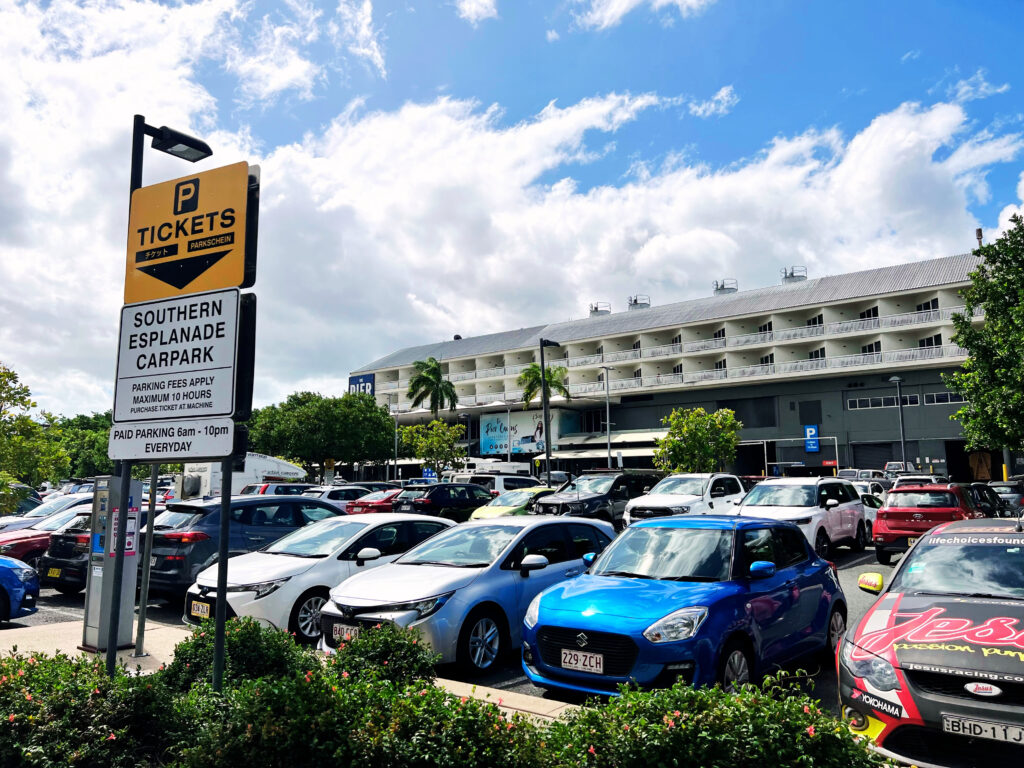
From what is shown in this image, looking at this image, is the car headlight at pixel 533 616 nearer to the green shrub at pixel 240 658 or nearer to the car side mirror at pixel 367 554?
the green shrub at pixel 240 658

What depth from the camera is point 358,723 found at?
350 cm

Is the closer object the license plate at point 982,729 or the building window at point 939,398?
Answer: the license plate at point 982,729

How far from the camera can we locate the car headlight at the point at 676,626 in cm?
547

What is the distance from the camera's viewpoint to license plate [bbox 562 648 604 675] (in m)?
5.61

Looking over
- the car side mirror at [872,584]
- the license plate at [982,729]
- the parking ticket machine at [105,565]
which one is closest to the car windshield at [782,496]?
the car side mirror at [872,584]

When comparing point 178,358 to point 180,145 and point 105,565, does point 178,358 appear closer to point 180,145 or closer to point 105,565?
point 180,145

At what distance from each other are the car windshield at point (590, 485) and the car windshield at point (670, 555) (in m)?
13.6

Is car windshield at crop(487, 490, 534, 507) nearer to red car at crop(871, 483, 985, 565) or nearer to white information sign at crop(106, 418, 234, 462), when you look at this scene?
red car at crop(871, 483, 985, 565)

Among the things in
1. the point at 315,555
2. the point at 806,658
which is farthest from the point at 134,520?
the point at 806,658

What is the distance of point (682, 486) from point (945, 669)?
15.1 m

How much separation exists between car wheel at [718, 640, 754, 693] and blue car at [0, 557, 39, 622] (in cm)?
889

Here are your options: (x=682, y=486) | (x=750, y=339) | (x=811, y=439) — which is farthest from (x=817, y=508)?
(x=750, y=339)

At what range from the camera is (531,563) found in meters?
7.64

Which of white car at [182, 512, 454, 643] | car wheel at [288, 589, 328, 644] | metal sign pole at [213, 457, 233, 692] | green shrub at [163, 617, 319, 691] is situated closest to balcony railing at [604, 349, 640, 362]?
white car at [182, 512, 454, 643]
